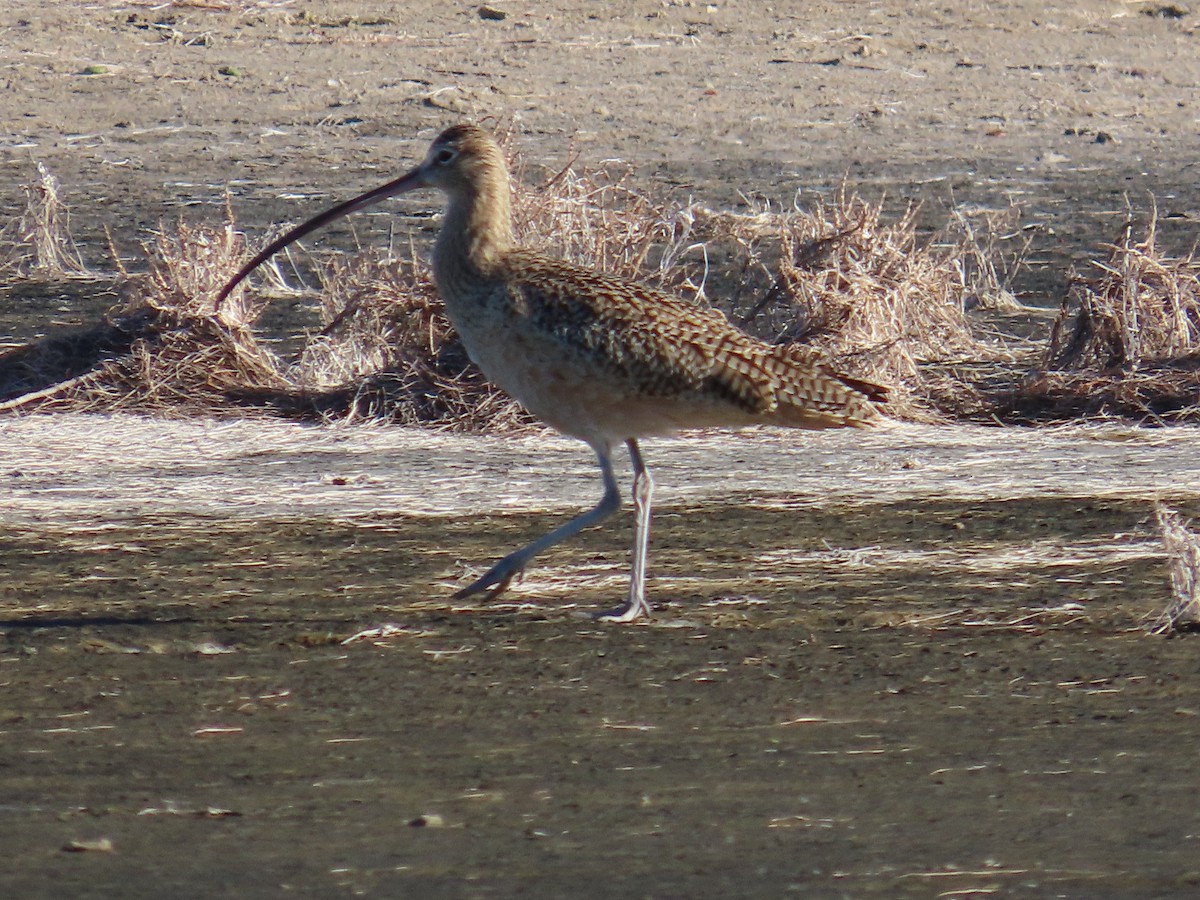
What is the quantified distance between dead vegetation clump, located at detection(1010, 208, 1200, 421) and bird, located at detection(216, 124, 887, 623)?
3.48 metres

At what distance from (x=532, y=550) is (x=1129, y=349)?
4.66 m

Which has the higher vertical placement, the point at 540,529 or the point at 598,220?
the point at 598,220

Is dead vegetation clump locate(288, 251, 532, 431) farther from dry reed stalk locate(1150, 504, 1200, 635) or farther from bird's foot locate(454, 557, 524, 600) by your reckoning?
dry reed stalk locate(1150, 504, 1200, 635)

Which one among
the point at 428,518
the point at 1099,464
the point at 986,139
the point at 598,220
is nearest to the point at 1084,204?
the point at 986,139

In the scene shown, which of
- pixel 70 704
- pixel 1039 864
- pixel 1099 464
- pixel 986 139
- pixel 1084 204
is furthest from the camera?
pixel 986 139

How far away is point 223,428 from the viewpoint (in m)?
9.82

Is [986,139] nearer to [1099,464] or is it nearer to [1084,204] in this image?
[1084,204]

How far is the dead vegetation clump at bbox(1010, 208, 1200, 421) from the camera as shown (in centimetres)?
1001

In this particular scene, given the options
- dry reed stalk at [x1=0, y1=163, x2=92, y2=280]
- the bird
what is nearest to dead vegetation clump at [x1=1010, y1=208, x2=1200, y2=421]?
the bird

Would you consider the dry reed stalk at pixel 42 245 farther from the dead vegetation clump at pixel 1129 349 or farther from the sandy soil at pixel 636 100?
the dead vegetation clump at pixel 1129 349

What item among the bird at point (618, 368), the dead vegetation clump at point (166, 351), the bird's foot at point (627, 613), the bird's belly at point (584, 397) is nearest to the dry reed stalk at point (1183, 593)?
the bird at point (618, 368)

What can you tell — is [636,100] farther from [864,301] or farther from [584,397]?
[584,397]

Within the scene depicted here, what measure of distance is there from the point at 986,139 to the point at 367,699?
13100mm

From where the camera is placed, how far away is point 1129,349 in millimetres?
10352
